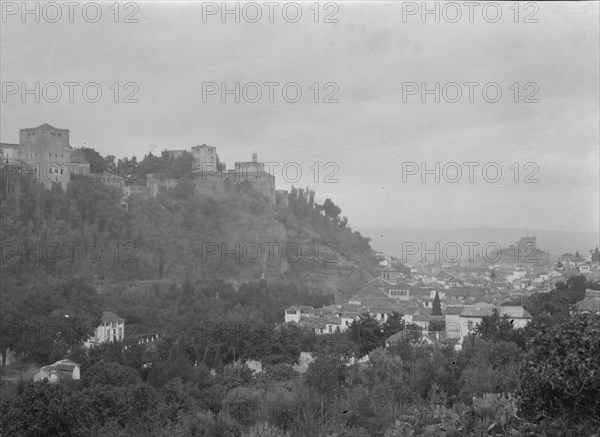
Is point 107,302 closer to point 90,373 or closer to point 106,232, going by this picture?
point 106,232

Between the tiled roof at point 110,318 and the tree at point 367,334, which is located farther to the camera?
the tiled roof at point 110,318

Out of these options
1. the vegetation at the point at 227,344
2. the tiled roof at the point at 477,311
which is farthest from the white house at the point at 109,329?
the tiled roof at the point at 477,311

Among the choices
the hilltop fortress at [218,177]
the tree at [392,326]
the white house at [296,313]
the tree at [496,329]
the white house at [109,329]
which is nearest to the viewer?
the tree at [496,329]

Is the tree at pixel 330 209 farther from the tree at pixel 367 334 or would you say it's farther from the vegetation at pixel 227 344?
the tree at pixel 367 334

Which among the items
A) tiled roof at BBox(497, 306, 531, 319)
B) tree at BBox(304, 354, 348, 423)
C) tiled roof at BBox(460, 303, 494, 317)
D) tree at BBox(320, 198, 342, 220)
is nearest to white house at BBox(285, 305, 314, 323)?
tiled roof at BBox(460, 303, 494, 317)

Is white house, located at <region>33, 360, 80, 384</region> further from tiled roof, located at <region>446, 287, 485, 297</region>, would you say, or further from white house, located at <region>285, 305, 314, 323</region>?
tiled roof, located at <region>446, 287, 485, 297</region>

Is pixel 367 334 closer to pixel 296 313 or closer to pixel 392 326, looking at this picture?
pixel 392 326

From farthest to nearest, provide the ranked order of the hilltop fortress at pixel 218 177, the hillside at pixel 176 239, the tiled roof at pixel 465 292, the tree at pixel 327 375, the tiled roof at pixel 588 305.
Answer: the hilltop fortress at pixel 218 177 → the hillside at pixel 176 239 → the tiled roof at pixel 465 292 → the tiled roof at pixel 588 305 → the tree at pixel 327 375

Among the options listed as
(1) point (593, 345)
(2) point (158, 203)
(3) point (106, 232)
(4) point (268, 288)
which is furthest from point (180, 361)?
(2) point (158, 203)
